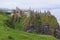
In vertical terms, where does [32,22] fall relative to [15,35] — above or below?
above

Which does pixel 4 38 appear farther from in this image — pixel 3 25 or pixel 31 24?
pixel 31 24

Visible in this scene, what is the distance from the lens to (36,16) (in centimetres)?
7556

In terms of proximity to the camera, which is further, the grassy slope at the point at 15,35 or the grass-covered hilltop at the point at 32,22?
the grass-covered hilltop at the point at 32,22

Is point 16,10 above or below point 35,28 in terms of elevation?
above

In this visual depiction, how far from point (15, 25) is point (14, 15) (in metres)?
5.72

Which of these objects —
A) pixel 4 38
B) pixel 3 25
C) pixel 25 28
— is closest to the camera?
pixel 4 38

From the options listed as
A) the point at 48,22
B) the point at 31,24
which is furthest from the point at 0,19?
the point at 48,22

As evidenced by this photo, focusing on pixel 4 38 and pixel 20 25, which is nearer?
pixel 4 38

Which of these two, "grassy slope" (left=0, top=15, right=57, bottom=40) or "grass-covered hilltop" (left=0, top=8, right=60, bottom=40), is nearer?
"grassy slope" (left=0, top=15, right=57, bottom=40)

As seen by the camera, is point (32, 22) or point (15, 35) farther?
point (32, 22)

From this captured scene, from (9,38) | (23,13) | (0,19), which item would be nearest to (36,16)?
(23,13)

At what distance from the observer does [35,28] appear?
7112 cm

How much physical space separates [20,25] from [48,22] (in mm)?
9373

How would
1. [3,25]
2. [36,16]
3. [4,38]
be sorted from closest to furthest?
[4,38]
[3,25]
[36,16]
